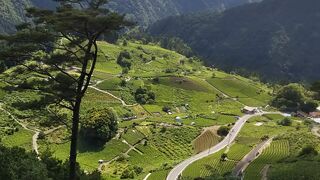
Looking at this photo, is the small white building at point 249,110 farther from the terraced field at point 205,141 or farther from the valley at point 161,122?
the terraced field at point 205,141

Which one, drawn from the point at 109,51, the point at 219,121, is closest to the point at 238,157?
the point at 219,121

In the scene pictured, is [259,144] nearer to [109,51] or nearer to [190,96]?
[190,96]

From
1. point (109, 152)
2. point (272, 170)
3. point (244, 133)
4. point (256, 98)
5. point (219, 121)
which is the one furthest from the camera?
point (256, 98)

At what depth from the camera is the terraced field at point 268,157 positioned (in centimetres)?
6592

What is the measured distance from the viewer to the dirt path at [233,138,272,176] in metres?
72.9

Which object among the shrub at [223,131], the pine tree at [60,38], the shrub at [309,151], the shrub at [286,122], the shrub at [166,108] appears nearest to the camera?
the pine tree at [60,38]

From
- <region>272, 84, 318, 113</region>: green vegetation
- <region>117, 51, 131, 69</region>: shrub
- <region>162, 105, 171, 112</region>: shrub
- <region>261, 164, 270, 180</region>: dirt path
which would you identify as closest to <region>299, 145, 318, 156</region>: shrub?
<region>261, 164, 270, 180</region>: dirt path

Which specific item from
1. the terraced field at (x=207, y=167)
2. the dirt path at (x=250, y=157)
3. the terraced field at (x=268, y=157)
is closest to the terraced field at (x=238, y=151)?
the dirt path at (x=250, y=157)

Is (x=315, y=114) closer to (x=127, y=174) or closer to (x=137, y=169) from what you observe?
(x=137, y=169)

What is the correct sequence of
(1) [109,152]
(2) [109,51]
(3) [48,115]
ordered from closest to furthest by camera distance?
1. (3) [48,115]
2. (1) [109,152]
3. (2) [109,51]

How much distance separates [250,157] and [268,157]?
4.65 metres

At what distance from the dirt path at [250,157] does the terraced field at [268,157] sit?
103cm

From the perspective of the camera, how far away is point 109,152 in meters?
91.2

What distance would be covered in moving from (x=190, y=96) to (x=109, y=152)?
6617 centimetres
